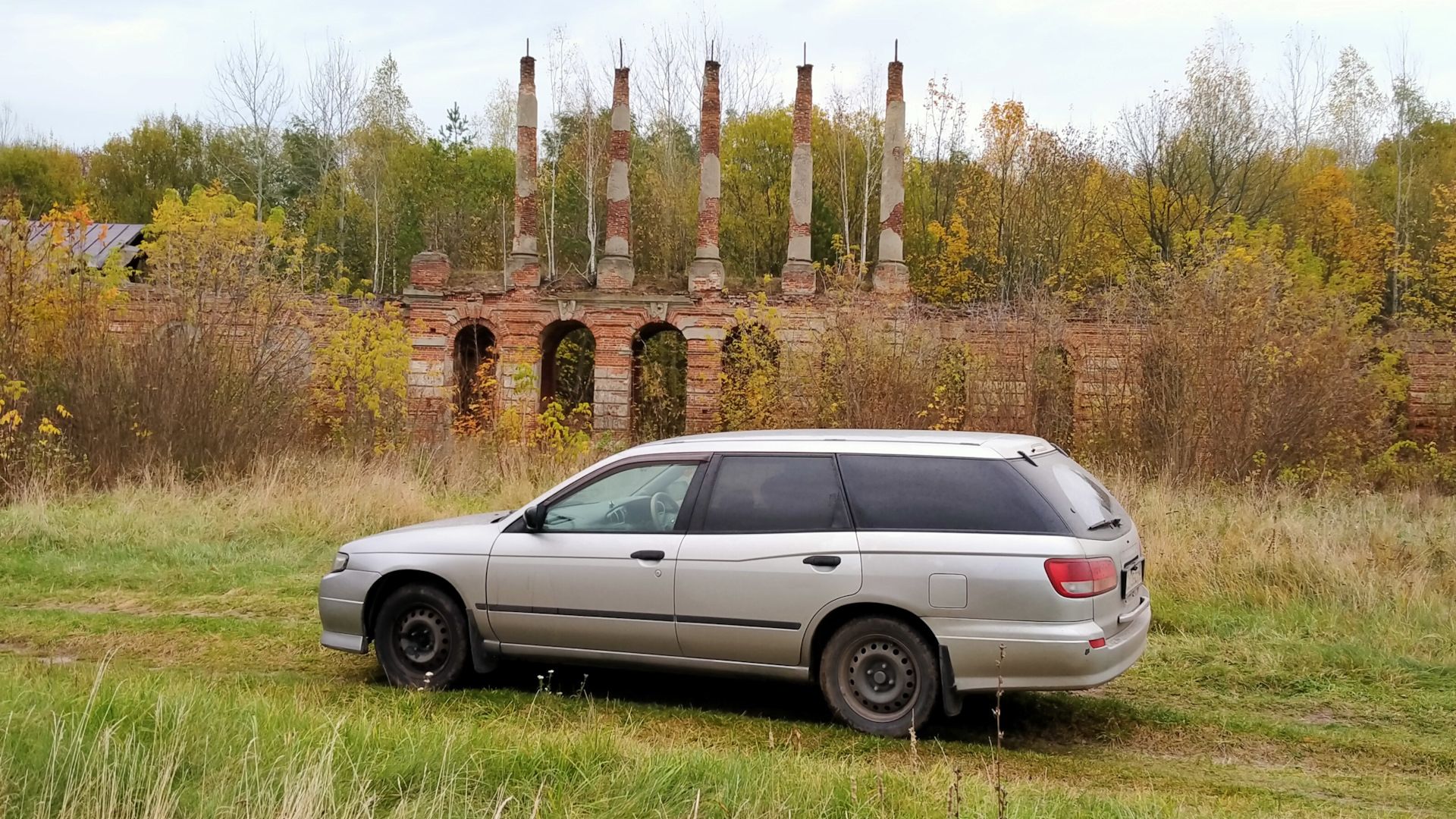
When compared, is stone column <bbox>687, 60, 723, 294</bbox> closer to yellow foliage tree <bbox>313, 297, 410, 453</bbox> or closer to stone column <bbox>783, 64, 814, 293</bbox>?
stone column <bbox>783, 64, 814, 293</bbox>

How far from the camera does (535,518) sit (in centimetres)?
652

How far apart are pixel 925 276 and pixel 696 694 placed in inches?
1443

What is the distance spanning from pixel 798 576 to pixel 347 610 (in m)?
2.82

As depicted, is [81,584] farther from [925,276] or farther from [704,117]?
[925,276]

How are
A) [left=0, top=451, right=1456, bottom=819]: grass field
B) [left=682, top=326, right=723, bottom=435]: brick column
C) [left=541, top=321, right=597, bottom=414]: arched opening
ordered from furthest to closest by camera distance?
[left=541, top=321, right=597, bottom=414]: arched opening
[left=682, top=326, right=723, bottom=435]: brick column
[left=0, top=451, right=1456, bottom=819]: grass field

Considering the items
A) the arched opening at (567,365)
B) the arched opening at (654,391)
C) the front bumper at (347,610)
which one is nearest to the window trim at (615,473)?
the front bumper at (347,610)

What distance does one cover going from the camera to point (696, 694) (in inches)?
266

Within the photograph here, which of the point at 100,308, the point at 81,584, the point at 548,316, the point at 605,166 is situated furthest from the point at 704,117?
the point at 81,584

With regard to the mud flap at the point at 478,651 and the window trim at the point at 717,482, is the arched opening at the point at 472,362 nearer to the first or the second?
the mud flap at the point at 478,651

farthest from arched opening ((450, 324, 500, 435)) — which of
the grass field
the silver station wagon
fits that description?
the silver station wagon

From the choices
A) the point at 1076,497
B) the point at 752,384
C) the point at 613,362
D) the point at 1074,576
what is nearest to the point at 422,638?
the point at 1074,576

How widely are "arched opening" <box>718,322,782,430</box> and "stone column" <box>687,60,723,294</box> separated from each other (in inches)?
145

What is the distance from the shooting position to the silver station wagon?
561cm

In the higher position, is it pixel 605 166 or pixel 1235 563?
pixel 605 166
